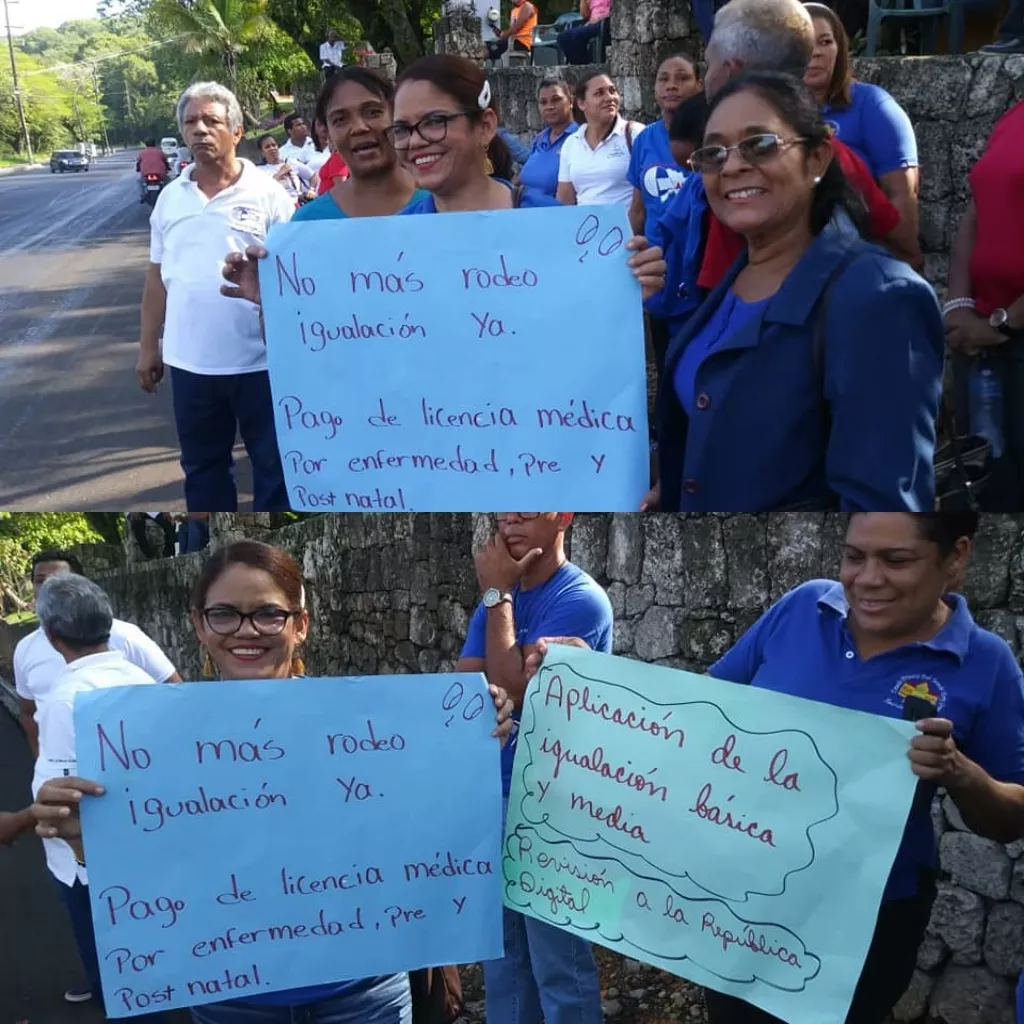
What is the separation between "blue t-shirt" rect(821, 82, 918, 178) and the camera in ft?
9.75

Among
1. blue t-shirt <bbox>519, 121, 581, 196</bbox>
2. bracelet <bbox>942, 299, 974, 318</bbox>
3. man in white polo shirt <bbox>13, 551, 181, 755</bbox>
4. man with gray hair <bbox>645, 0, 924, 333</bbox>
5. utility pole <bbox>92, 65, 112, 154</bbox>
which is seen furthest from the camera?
utility pole <bbox>92, 65, 112, 154</bbox>

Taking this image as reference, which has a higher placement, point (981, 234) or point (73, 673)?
point (981, 234)

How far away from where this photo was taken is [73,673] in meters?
3.05

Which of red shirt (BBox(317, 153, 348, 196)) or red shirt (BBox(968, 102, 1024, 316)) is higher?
red shirt (BBox(317, 153, 348, 196))

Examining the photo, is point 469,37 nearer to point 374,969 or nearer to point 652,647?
point 652,647

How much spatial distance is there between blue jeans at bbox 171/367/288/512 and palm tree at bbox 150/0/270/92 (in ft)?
26.9

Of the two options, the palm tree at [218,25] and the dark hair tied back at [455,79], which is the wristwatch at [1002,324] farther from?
the palm tree at [218,25]

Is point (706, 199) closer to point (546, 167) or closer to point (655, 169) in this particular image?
point (655, 169)

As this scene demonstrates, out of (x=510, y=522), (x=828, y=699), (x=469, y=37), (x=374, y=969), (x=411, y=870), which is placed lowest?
(x=374, y=969)

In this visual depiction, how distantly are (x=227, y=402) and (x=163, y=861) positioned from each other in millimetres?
1487

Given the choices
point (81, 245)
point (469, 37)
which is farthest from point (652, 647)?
point (81, 245)

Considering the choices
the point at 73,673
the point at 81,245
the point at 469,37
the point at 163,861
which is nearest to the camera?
the point at 163,861

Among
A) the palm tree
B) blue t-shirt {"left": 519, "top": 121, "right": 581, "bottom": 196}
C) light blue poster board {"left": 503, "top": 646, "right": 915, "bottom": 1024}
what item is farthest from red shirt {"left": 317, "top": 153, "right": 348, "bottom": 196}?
the palm tree

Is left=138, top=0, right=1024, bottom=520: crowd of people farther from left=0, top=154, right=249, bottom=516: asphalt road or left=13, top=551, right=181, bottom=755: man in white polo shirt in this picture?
left=0, top=154, right=249, bottom=516: asphalt road
